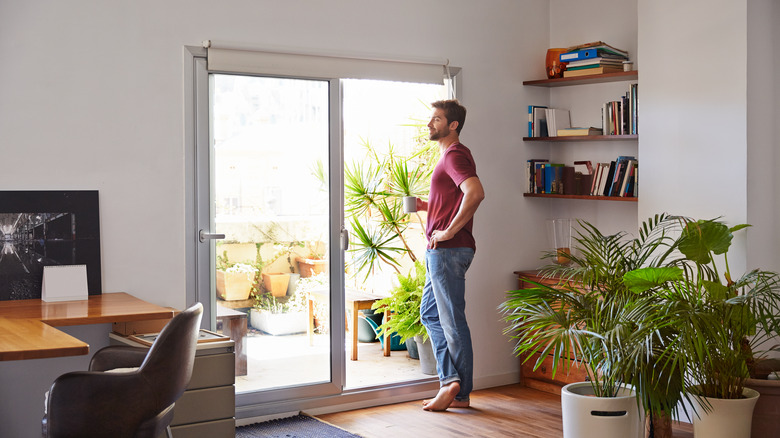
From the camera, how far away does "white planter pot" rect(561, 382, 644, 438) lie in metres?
3.46

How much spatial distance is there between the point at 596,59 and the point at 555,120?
1.64ft

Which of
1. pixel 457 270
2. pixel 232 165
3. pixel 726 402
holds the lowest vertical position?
pixel 726 402

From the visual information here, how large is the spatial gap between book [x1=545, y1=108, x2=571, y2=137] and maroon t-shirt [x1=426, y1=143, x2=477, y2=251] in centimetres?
107

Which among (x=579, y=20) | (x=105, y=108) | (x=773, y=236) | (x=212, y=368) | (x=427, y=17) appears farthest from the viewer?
(x=579, y=20)

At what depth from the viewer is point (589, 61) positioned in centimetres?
508

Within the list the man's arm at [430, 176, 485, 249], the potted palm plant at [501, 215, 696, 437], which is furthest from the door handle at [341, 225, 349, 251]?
the potted palm plant at [501, 215, 696, 437]

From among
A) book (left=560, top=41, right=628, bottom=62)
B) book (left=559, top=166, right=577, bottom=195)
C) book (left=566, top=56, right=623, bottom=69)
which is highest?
book (left=560, top=41, right=628, bottom=62)

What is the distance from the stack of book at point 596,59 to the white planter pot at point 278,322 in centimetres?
226

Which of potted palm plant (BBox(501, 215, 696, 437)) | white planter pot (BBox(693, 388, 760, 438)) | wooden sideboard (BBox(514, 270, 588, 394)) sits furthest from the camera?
wooden sideboard (BBox(514, 270, 588, 394))

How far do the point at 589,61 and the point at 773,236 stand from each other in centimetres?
152

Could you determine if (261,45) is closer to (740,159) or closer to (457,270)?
(457,270)

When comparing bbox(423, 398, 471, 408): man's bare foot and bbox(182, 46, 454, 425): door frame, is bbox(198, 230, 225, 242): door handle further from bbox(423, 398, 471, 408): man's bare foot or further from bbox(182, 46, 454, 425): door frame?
bbox(423, 398, 471, 408): man's bare foot

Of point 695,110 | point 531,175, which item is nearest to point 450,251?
point 531,175

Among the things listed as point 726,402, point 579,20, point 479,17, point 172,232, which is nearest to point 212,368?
point 172,232
